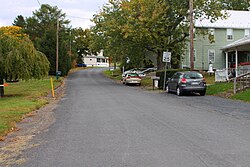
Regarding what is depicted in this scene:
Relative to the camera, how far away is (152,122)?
10469 mm

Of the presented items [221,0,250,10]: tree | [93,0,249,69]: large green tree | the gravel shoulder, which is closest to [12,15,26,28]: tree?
[221,0,250,10]: tree

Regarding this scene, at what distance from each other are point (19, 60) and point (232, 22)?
3367 cm

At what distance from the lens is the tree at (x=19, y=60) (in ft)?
71.6

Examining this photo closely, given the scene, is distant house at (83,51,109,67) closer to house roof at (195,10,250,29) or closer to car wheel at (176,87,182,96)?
house roof at (195,10,250,29)

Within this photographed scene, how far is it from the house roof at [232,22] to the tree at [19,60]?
26969 mm

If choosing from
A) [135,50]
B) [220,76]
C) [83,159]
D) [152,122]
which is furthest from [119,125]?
[135,50]

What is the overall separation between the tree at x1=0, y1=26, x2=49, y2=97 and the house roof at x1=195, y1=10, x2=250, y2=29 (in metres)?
27.0

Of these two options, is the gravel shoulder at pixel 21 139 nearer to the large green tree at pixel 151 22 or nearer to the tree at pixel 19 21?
the large green tree at pixel 151 22

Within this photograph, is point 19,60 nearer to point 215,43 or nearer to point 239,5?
point 215,43

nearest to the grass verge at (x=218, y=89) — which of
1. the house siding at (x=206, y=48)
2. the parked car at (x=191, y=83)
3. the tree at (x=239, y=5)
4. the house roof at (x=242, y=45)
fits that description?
the parked car at (x=191, y=83)

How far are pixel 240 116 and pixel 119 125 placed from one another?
439 centimetres

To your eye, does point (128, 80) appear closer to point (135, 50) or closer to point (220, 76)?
point (135, 50)

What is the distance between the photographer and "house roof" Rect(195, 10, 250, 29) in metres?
45.4

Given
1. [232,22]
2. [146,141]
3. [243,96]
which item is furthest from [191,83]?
[232,22]
